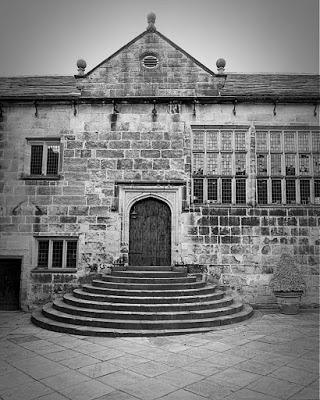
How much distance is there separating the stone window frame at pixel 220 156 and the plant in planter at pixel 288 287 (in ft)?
8.59

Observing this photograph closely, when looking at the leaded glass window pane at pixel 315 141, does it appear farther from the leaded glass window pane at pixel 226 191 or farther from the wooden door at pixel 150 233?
the wooden door at pixel 150 233

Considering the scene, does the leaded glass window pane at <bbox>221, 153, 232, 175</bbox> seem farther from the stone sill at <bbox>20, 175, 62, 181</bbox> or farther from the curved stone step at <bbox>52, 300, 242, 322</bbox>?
the stone sill at <bbox>20, 175, 62, 181</bbox>

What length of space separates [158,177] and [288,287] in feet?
17.3

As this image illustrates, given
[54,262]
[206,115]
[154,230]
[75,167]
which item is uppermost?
[206,115]

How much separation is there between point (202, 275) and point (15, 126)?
8189 mm

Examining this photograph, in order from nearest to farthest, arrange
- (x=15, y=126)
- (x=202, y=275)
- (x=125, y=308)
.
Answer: (x=125, y=308)
(x=202, y=275)
(x=15, y=126)

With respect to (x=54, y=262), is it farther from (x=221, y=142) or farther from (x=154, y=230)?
(x=221, y=142)

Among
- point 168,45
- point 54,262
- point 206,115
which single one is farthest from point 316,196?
point 54,262

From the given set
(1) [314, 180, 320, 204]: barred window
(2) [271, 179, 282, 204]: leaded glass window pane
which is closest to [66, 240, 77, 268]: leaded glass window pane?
(2) [271, 179, 282, 204]: leaded glass window pane

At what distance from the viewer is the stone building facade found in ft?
36.0

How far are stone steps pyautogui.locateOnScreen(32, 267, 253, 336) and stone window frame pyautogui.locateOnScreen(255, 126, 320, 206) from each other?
155 inches

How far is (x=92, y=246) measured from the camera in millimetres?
11070

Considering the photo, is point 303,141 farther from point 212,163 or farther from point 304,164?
point 212,163

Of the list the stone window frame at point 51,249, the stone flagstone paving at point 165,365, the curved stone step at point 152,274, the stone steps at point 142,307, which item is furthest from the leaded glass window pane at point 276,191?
the stone window frame at point 51,249
